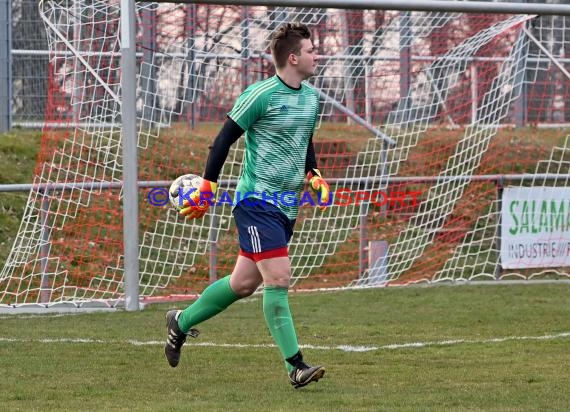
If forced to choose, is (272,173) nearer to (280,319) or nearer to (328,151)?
(280,319)

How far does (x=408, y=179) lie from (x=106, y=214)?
3.29 metres

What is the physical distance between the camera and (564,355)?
7.44 metres

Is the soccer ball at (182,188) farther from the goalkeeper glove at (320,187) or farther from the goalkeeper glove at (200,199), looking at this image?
the goalkeeper glove at (320,187)

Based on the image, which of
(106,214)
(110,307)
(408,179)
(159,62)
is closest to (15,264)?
(110,307)

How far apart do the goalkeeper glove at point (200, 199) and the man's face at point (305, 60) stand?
2.57ft

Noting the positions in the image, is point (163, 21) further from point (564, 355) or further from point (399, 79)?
point (564, 355)

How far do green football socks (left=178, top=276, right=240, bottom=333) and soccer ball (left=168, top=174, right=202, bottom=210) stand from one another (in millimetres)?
493

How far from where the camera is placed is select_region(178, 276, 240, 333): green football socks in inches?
262

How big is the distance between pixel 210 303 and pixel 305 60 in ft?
4.73

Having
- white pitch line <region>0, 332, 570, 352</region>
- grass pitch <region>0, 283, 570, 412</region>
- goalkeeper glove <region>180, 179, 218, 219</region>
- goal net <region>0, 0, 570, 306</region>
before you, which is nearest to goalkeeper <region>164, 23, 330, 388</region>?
goalkeeper glove <region>180, 179, 218, 219</region>

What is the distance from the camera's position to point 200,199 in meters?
6.39

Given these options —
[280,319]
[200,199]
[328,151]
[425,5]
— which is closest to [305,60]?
[200,199]

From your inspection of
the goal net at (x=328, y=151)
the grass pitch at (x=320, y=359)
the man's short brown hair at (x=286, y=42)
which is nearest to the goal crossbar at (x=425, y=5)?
the goal net at (x=328, y=151)

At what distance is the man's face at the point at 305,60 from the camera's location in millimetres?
6477
